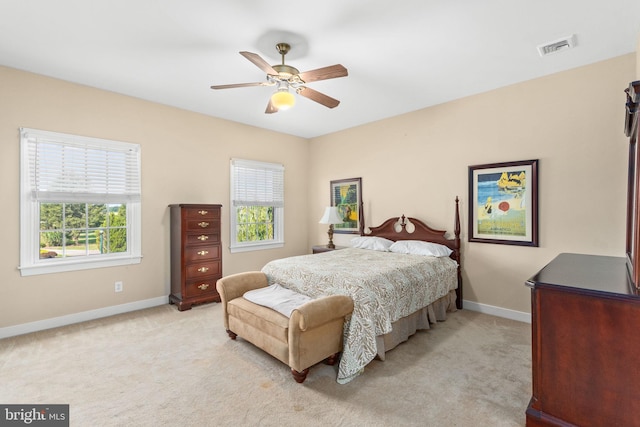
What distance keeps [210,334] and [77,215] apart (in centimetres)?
223

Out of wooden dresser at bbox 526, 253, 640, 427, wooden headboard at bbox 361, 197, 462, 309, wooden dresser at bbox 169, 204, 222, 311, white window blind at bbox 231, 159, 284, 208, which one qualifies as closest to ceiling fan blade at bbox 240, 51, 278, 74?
wooden dresser at bbox 169, 204, 222, 311

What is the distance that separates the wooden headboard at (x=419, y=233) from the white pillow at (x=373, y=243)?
0.56 ft

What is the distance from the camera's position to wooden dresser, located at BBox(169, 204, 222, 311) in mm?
3963

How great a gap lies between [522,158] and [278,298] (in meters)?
3.20

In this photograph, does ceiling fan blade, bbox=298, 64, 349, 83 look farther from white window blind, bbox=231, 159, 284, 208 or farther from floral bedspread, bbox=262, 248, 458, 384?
white window blind, bbox=231, 159, 284, 208

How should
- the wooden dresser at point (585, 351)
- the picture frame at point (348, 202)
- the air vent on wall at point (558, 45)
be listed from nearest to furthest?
the wooden dresser at point (585, 351) → the air vent on wall at point (558, 45) → the picture frame at point (348, 202)

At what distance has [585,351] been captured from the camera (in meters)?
1.58

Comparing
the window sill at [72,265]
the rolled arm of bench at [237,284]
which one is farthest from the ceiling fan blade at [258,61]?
the window sill at [72,265]

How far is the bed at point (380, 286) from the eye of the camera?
2.42 meters

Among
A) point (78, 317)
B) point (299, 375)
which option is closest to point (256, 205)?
point (78, 317)

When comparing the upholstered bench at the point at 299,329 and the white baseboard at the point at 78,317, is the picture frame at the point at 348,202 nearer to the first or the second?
the upholstered bench at the point at 299,329

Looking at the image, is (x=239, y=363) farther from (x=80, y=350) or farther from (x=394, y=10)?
(x=394, y=10)

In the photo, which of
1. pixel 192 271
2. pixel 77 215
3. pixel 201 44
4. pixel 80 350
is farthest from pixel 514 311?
pixel 77 215

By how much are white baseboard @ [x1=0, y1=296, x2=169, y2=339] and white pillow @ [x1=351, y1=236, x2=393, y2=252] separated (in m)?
2.90
